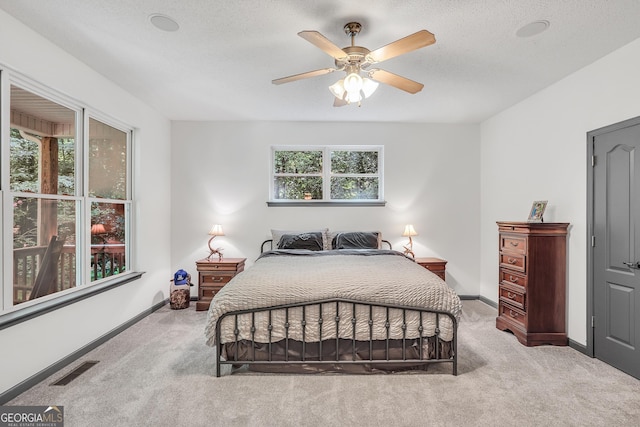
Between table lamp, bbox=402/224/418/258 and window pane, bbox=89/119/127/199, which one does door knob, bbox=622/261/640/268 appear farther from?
window pane, bbox=89/119/127/199

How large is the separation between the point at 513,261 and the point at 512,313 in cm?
55

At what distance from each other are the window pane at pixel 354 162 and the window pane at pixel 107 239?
2.93 meters

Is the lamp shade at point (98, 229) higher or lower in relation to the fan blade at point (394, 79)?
lower

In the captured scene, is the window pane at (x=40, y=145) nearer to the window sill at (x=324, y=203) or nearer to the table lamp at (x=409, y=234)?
the window sill at (x=324, y=203)

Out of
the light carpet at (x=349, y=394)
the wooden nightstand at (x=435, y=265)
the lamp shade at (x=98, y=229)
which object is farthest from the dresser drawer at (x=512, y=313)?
the lamp shade at (x=98, y=229)

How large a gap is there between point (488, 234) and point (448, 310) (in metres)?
2.68

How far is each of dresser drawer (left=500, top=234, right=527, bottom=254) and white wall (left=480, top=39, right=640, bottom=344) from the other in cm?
42

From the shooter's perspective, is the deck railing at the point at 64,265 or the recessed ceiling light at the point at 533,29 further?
the deck railing at the point at 64,265

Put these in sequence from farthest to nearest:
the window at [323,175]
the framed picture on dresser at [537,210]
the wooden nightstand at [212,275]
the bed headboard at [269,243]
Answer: the window at [323,175] < the bed headboard at [269,243] < the wooden nightstand at [212,275] < the framed picture on dresser at [537,210]

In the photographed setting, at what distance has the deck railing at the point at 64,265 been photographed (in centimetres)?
246

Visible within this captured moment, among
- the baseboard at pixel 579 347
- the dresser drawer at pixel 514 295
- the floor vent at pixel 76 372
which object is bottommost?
the floor vent at pixel 76 372

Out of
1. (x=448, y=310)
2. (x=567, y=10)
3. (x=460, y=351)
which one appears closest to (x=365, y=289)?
(x=448, y=310)

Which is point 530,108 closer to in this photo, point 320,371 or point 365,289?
point 365,289

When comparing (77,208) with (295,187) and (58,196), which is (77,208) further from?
(295,187)
